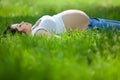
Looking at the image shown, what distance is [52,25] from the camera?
5969 mm

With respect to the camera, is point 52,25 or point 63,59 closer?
point 63,59

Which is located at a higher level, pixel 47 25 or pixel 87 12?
pixel 87 12

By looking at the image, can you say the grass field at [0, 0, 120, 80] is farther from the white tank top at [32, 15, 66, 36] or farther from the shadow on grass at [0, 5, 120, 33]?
the shadow on grass at [0, 5, 120, 33]

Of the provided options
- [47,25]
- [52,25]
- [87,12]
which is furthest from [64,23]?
[87,12]

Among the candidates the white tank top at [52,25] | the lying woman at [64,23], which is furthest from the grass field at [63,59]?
the lying woman at [64,23]

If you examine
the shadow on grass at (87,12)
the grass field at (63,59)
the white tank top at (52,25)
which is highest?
the shadow on grass at (87,12)

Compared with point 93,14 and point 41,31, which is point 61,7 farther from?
point 41,31

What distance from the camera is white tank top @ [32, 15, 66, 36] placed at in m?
5.78

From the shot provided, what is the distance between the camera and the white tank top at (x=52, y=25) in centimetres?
578

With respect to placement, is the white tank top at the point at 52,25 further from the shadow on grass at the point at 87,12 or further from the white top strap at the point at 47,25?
the shadow on grass at the point at 87,12

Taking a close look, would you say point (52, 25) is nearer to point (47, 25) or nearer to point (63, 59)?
point (47, 25)

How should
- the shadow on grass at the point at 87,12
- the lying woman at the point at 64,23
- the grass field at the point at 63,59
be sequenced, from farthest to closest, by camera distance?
the shadow on grass at the point at 87,12
the lying woman at the point at 64,23
the grass field at the point at 63,59

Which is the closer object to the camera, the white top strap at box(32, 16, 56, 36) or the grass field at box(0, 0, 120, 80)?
the grass field at box(0, 0, 120, 80)

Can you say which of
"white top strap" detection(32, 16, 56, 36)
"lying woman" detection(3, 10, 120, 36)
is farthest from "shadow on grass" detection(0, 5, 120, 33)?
"white top strap" detection(32, 16, 56, 36)
